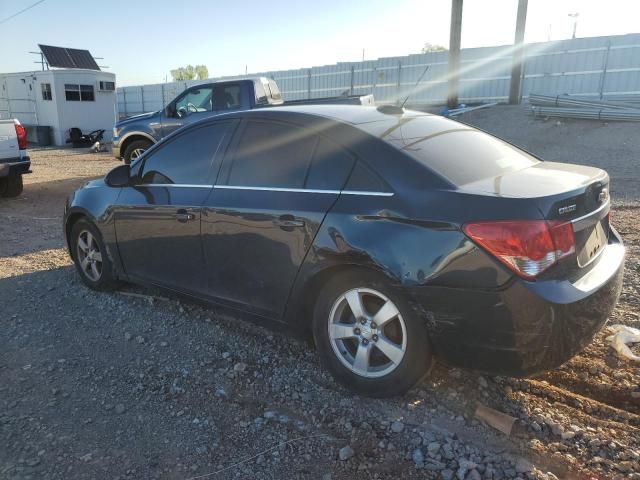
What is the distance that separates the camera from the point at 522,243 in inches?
99.0

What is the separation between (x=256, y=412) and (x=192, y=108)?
969cm

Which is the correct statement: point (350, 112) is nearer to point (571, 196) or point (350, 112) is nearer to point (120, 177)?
point (571, 196)

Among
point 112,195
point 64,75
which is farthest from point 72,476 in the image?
point 64,75

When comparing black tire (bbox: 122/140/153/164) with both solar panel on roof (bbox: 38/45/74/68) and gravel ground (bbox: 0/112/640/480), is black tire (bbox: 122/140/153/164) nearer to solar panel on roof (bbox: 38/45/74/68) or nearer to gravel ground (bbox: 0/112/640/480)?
gravel ground (bbox: 0/112/640/480)

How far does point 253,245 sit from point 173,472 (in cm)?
146

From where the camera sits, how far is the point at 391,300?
9.45 ft

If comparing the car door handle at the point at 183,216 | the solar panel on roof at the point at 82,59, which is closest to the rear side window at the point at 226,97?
the car door handle at the point at 183,216

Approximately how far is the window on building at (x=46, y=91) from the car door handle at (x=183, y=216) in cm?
1980

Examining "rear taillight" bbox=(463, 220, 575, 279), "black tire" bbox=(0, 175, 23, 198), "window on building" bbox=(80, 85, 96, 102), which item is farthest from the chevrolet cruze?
"window on building" bbox=(80, 85, 96, 102)

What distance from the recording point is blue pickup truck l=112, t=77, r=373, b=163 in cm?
1079

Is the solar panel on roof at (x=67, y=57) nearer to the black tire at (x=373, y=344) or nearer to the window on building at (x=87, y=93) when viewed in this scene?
the window on building at (x=87, y=93)

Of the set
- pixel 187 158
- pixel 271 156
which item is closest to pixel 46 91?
pixel 187 158

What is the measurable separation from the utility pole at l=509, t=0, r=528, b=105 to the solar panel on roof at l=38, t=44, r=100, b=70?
18930 millimetres

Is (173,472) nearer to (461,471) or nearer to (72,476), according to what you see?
(72,476)
